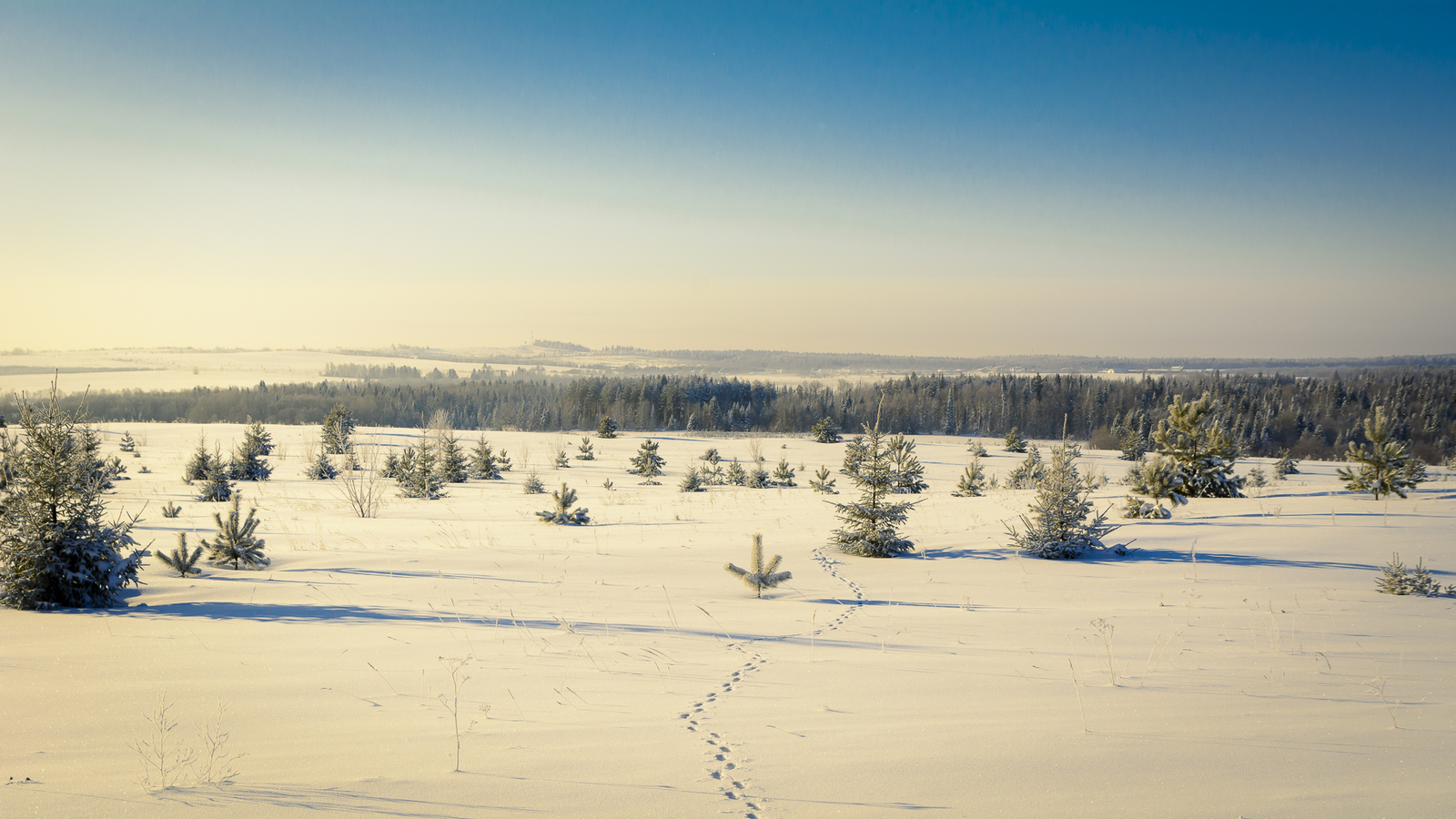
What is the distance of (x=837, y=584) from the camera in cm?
999

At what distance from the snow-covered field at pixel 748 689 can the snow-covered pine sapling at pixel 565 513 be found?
16.8ft

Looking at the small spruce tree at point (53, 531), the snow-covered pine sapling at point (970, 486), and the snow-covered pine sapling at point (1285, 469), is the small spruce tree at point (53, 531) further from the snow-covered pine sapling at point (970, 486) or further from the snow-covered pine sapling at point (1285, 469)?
the snow-covered pine sapling at point (1285, 469)

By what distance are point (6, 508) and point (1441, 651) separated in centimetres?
1409

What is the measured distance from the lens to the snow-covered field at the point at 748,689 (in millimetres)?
3389

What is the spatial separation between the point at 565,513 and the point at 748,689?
40.2 ft

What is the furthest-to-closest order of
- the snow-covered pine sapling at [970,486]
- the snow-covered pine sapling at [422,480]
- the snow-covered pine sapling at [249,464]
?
1. the snow-covered pine sapling at [249,464]
2. the snow-covered pine sapling at [970,486]
3. the snow-covered pine sapling at [422,480]

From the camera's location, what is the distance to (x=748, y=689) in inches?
201

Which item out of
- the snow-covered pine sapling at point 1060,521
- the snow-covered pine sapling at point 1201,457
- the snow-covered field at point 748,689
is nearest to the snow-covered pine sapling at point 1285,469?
the snow-covered pine sapling at point 1201,457

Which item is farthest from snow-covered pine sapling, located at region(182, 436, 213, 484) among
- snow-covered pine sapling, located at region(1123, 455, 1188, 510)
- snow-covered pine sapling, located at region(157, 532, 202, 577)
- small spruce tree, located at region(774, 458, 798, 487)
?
snow-covered pine sapling, located at region(1123, 455, 1188, 510)

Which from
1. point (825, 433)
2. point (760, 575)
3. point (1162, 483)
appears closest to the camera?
point (760, 575)

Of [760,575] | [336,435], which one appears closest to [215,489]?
[336,435]

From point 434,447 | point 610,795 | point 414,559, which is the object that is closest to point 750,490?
point 434,447

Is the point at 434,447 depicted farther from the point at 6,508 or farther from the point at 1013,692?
the point at 1013,692

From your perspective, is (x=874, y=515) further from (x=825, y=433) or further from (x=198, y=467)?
(x=825, y=433)
